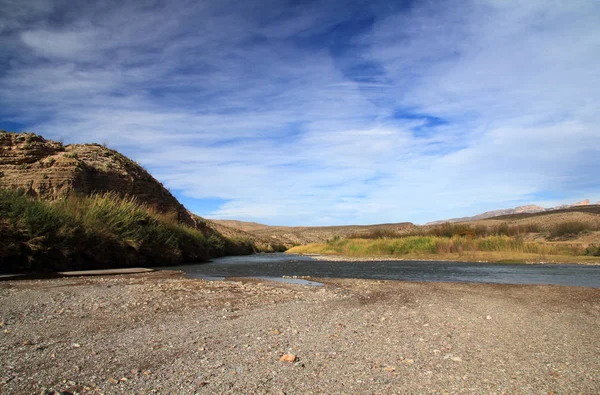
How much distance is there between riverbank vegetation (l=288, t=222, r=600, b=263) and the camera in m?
25.5

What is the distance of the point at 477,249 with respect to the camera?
94.6 ft

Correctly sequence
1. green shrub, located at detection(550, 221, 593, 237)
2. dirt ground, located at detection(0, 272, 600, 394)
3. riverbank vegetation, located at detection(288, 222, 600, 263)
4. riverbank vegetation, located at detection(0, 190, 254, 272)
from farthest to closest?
green shrub, located at detection(550, 221, 593, 237) → riverbank vegetation, located at detection(288, 222, 600, 263) → riverbank vegetation, located at detection(0, 190, 254, 272) → dirt ground, located at detection(0, 272, 600, 394)

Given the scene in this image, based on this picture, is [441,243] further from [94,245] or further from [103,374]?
[103,374]

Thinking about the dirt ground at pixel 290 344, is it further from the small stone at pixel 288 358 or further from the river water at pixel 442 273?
the river water at pixel 442 273

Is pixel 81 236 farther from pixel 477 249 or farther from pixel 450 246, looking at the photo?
pixel 477 249

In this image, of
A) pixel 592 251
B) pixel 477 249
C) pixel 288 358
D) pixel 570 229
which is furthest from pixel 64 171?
pixel 570 229

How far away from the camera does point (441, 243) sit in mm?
30891

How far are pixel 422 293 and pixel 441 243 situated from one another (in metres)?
22.3

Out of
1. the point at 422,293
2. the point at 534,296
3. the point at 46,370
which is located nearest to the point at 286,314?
the point at 46,370

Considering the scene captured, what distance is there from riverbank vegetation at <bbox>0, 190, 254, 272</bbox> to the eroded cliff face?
14.5ft

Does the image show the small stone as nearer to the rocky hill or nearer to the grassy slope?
the rocky hill

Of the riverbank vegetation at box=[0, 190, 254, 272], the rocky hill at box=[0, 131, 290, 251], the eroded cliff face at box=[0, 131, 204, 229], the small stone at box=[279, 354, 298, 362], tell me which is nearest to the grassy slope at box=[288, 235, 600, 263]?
the riverbank vegetation at box=[0, 190, 254, 272]

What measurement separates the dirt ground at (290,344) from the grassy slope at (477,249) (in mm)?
18415

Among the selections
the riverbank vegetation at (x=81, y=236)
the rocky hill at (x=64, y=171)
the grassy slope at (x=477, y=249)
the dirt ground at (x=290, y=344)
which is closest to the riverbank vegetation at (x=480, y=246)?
the grassy slope at (x=477, y=249)
